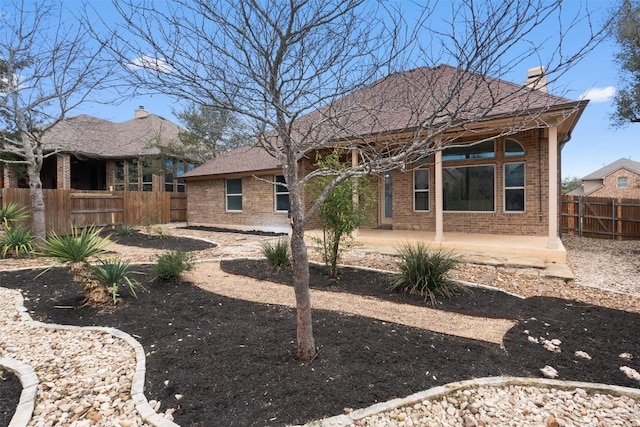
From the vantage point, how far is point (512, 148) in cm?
901

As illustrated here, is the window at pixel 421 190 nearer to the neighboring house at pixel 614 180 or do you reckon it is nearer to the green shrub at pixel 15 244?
the green shrub at pixel 15 244

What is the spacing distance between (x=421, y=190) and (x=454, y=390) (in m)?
8.40

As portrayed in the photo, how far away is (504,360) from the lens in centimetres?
303

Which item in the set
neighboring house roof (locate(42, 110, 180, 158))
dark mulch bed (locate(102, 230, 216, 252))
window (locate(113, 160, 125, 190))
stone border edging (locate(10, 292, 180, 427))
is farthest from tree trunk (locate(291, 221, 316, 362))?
window (locate(113, 160, 125, 190))

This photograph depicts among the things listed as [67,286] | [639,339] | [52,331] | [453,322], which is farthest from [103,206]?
[639,339]

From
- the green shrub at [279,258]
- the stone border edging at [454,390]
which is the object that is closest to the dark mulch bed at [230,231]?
the green shrub at [279,258]

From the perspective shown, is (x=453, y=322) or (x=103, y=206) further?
(x=103, y=206)

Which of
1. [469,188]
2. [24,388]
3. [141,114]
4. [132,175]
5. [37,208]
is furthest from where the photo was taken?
[141,114]

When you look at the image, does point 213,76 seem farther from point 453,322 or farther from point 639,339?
point 639,339

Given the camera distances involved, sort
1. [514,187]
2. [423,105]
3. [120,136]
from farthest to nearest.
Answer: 1. [120,136]
2. [514,187]
3. [423,105]

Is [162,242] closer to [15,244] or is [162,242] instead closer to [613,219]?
[15,244]

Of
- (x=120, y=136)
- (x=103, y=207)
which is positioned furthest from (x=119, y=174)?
(x=103, y=207)

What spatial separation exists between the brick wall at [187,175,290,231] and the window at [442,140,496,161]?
5.88 meters

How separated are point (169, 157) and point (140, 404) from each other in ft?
59.8
